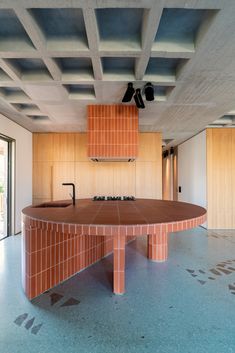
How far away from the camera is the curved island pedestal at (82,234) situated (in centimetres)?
157

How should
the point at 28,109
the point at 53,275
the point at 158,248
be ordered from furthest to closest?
the point at 28,109, the point at 158,248, the point at 53,275

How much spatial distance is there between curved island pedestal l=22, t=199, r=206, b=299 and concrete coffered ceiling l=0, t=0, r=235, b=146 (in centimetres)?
169

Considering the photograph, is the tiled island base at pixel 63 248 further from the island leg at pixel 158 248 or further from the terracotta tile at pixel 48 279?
the island leg at pixel 158 248

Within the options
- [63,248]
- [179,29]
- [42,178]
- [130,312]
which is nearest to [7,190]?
[42,178]

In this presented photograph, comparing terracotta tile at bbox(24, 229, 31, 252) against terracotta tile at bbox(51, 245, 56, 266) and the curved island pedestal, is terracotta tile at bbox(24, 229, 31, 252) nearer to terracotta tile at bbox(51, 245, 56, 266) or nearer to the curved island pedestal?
the curved island pedestal

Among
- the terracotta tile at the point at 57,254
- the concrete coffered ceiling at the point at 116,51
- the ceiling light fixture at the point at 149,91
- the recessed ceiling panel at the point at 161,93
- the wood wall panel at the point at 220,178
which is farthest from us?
the wood wall panel at the point at 220,178

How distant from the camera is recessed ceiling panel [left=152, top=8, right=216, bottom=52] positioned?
1730 mm

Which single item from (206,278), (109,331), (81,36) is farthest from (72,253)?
(81,36)

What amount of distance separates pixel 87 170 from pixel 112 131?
213cm

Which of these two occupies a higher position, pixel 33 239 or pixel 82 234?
pixel 82 234

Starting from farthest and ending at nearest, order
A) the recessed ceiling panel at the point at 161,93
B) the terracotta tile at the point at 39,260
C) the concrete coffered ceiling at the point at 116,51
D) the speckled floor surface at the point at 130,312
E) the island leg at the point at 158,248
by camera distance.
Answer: the recessed ceiling panel at the point at 161,93
the island leg at the point at 158,248
the terracotta tile at the point at 39,260
the concrete coffered ceiling at the point at 116,51
the speckled floor surface at the point at 130,312

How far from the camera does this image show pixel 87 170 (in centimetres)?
528

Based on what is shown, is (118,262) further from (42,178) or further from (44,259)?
(42,178)

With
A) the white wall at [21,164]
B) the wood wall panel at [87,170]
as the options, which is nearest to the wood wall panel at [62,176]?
the wood wall panel at [87,170]
